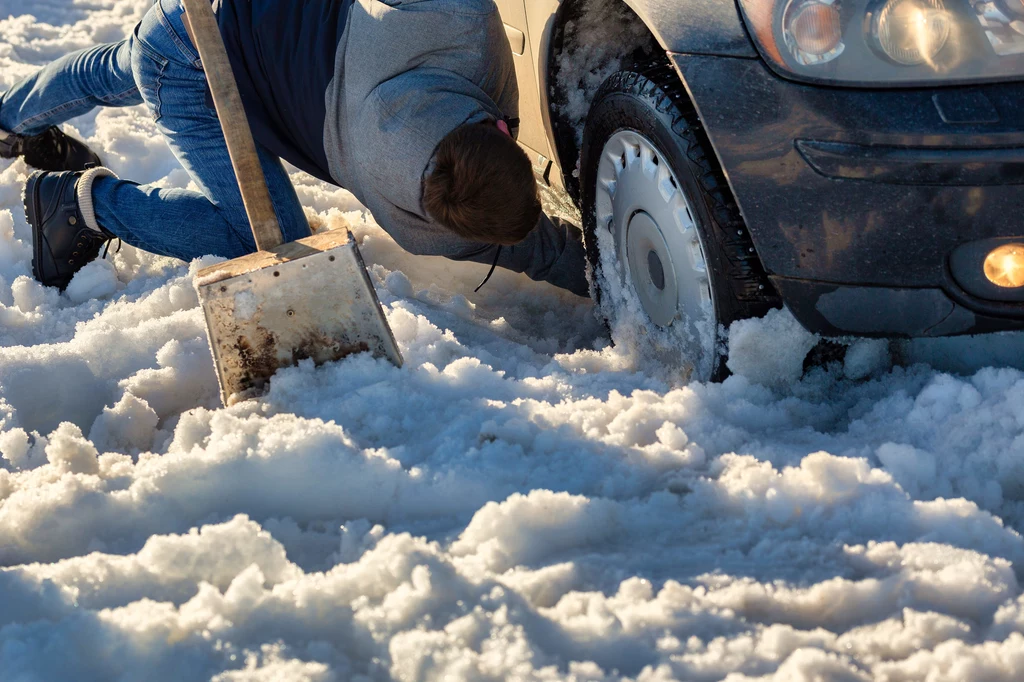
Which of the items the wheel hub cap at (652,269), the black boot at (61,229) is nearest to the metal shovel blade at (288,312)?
the wheel hub cap at (652,269)

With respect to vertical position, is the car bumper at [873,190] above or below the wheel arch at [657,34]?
below

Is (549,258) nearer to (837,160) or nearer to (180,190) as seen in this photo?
(180,190)

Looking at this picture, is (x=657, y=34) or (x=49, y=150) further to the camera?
(x=49, y=150)

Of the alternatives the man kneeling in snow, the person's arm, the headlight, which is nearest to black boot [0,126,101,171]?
the man kneeling in snow

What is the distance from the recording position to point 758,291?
195cm

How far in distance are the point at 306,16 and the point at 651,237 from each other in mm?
1216

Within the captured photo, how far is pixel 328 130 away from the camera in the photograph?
8.70 feet

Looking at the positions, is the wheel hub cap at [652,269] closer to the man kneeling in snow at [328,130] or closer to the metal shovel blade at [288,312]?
the man kneeling in snow at [328,130]

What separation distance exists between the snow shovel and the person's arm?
79cm

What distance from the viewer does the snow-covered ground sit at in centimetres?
138

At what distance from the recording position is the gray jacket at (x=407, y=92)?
240 cm

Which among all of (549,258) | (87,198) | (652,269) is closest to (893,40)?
(652,269)

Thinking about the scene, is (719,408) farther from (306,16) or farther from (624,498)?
(306,16)

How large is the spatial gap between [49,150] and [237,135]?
1841 millimetres
